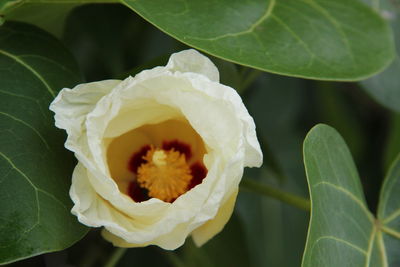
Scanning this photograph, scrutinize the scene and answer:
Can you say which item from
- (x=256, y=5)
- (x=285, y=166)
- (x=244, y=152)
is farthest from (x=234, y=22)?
(x=285, y=166)

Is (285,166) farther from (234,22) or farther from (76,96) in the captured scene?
(76,96)

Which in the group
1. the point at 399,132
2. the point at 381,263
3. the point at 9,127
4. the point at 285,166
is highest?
the point at 9,127

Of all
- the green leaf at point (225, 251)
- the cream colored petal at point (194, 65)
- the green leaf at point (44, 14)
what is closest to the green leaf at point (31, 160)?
the green leaf at point (44, 14)

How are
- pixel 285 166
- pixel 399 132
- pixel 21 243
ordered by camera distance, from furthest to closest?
pixel 285 166 → pixel 399 132 → pixel 21 243

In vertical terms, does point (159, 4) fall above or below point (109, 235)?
above

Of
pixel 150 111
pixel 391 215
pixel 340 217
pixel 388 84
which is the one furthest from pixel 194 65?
pixel 388 84

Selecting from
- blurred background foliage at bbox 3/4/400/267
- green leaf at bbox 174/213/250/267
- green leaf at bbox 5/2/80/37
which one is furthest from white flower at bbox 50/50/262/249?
green leaf at bbox 174/213/250/267

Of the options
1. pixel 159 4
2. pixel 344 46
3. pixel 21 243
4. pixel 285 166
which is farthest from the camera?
pixel 285 166

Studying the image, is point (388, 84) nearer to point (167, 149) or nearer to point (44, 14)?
point (167, 149)
